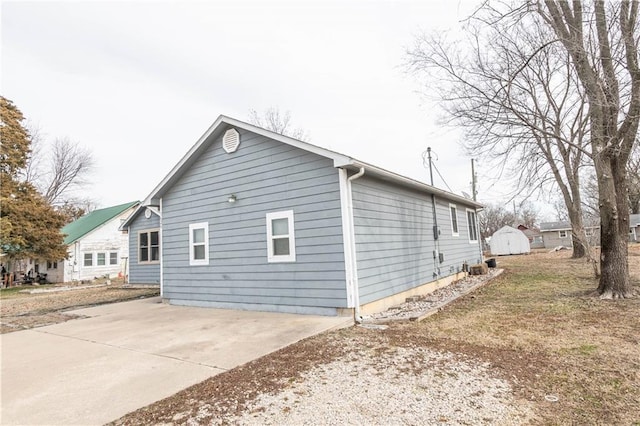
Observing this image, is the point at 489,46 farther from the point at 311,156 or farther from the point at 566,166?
the point at 566,166

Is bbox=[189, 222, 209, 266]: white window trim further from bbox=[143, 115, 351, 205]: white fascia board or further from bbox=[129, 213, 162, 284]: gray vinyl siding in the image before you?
bbox=[129, 213, 162, 284]: gray vinyl siding

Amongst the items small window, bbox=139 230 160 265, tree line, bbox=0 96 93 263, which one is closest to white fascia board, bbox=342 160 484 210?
small window, bbox=139 230 160 265

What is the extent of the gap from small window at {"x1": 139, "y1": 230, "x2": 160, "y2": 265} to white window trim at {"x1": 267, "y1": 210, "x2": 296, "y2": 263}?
29.2ft

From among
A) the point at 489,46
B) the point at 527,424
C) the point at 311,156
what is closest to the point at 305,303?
the point at 311,156

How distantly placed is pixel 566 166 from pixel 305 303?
40.6ft

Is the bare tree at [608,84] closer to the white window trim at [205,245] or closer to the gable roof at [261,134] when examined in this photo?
the gable roof at [261,134]

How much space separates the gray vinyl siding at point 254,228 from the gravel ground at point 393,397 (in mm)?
2657

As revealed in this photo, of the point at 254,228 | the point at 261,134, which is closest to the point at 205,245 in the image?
the point at 254,228

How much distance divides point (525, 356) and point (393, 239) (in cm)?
423

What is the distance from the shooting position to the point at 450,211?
40.8ft

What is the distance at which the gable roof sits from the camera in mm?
6422

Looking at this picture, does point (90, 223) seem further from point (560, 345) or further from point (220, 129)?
point (560, 345)

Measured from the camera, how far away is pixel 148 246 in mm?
14719

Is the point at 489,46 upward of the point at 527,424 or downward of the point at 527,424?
upward
